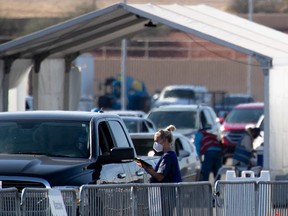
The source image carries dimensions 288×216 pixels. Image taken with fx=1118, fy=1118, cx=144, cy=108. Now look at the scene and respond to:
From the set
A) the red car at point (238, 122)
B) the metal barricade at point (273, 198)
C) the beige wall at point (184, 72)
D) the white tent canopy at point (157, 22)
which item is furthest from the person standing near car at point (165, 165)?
the beige wall at point (184, 72)

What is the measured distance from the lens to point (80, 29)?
22250 mm

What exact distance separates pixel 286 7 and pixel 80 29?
82.5 feet

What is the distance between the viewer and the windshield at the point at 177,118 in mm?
30016

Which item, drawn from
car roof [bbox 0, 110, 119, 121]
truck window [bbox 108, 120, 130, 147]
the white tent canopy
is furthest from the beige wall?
car roof [bbox 0, 110, 119, 121]

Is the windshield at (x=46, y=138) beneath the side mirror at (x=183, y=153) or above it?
above

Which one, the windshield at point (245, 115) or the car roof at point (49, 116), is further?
the windshield at point (245, 115)

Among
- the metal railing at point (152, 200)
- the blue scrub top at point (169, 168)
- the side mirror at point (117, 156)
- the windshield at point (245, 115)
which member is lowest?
the metal railing at point (152, 200)

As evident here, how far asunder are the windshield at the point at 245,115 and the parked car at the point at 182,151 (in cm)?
1167

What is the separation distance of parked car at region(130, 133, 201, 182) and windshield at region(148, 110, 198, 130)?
706 cm

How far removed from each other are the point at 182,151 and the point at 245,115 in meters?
13.3

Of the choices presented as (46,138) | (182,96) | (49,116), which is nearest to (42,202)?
(46,138)

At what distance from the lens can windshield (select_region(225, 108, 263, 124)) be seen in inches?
1353

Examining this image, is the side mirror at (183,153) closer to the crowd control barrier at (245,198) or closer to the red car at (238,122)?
the crowd control barrier at (245,198)

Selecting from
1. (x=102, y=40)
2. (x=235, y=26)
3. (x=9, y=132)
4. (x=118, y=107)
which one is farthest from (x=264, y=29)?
(x=118, y=107)
